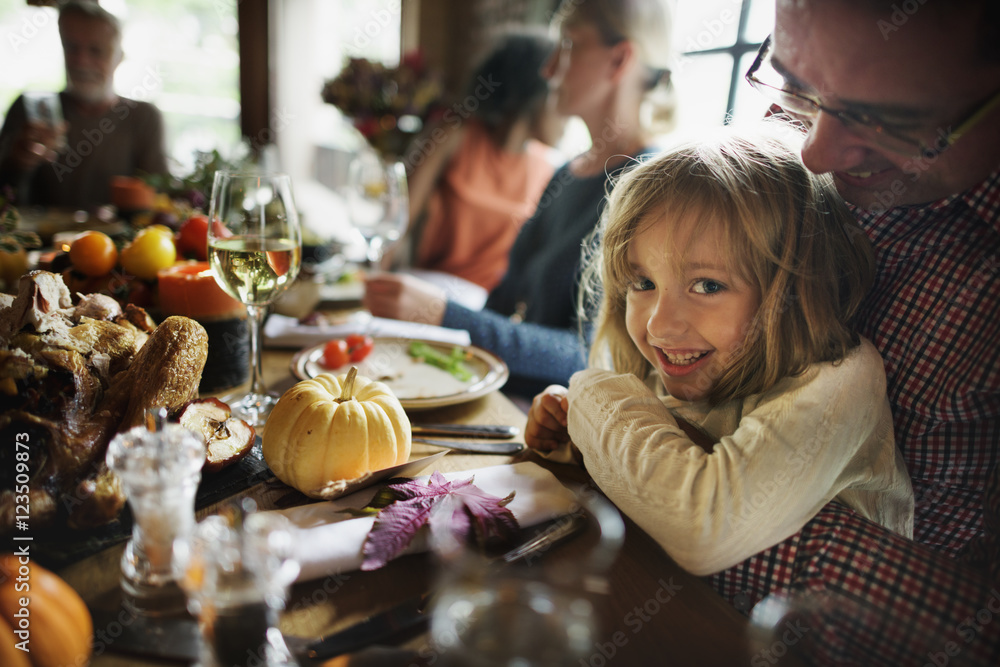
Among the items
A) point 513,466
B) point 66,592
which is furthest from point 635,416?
point 66,592

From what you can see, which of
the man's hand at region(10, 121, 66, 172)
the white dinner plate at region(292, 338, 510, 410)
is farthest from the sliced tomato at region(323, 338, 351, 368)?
the man's hand at region(10, 121, 66, 172)

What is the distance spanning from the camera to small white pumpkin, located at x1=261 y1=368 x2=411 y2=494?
695mm

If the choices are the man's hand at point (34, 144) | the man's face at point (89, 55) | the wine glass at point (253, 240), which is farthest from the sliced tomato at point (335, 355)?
the man's face at point (89, 55)

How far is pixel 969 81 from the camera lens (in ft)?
1.95

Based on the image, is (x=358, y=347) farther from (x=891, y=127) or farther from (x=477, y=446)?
(x=891, y=127)

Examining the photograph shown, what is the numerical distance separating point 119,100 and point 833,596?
3916 millimetres

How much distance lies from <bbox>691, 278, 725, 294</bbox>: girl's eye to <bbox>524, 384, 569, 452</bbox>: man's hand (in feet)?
0.78

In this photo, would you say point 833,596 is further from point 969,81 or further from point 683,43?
point 683,43

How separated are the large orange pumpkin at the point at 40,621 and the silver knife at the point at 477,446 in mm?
461

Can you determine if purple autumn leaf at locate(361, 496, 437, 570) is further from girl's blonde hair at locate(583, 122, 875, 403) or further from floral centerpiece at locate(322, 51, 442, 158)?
floral centerpiece at locate(322, 51, 442, 158)

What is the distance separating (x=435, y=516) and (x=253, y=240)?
1.67ft

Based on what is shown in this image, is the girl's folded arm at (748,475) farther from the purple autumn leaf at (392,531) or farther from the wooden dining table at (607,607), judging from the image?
the purple autumn leaf at (392,531)

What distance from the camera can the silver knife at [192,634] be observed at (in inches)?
18.8

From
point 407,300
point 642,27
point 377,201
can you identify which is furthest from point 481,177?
point 407,300
